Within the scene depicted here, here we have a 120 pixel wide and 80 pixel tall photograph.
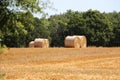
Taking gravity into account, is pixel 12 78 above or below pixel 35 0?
below

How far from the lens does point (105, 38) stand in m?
64.0

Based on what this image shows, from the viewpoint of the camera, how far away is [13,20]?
72.1 feet

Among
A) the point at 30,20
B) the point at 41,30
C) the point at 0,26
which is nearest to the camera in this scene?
the point at 0,26

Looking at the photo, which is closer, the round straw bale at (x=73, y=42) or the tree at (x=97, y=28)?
the round straw bale at (x=73, y=42)

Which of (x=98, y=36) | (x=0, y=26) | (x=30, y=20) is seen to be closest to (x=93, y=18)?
(x=98, y=36)

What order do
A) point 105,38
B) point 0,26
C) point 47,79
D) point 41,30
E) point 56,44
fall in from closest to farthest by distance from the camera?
point 47,79 → point 0,26 → point 105,38 → point 56,44 → point 41,30

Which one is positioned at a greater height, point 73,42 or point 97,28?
point 97,28

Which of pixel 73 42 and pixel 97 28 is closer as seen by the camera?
pixel 73 42

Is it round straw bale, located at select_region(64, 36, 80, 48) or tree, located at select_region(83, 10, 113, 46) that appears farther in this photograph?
tree, located at select_region(83, 10, 113, 46)

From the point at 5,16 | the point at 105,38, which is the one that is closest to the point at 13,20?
the point at 5,16

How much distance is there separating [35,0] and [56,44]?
47.3 meters

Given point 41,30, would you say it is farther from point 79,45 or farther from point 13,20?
point 13,20

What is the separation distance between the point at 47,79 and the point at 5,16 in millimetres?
6778

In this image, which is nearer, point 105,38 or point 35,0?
point 35,0
